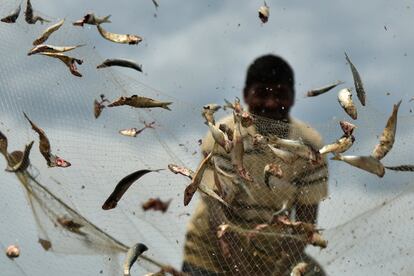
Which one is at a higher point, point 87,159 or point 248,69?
point 248,69

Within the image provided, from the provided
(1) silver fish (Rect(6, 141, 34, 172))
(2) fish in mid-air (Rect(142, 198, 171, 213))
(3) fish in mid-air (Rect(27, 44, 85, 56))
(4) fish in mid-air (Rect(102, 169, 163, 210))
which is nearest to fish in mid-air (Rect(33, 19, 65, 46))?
(3) fish in mid-air (Rect(27, 44, 85, 56))

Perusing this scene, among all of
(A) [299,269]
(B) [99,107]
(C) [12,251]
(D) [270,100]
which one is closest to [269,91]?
(D) [270,100]

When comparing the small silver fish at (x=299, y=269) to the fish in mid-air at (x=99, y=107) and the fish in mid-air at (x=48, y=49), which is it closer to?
the fish in mid-air at (x=99, y=107)

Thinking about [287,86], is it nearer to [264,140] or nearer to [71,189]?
[264,140]

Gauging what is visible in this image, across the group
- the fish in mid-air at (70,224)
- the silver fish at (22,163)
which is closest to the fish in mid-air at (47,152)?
the silver fish at (22,163)

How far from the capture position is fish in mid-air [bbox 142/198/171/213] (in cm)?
594

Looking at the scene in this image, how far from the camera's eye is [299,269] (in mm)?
5496

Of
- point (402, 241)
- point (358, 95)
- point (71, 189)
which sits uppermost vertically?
point (358, 95)

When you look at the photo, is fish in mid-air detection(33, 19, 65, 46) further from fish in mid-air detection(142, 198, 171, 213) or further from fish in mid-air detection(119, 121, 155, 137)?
fish in mid-air detection(142, 198, 171, 213)

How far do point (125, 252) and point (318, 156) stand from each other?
155cm

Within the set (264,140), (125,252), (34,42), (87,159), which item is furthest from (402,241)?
(34,42)

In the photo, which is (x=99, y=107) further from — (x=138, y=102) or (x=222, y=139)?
(x=222, y=139)

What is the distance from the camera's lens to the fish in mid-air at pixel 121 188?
5.76 metres

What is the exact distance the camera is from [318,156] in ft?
18.1
